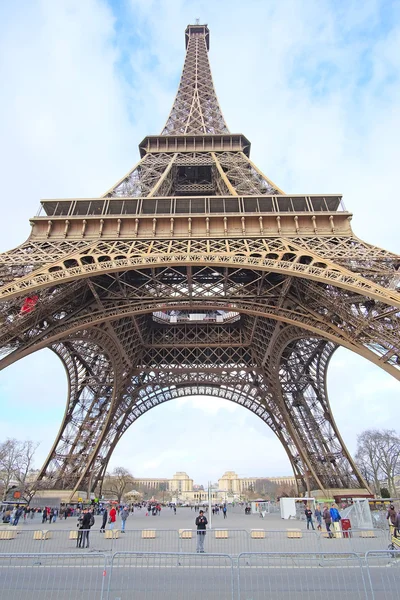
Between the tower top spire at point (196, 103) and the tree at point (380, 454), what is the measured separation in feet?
143

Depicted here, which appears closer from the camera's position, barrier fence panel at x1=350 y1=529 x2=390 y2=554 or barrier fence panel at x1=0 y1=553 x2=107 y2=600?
barrier fence panel at x1=0 y1=553 x2=107 y2=600

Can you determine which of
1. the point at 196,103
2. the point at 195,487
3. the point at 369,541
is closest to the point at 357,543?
the point at 369,541

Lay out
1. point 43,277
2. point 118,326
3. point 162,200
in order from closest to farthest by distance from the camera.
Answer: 1. point 43,277
2. point 162,200
3. point 118,326

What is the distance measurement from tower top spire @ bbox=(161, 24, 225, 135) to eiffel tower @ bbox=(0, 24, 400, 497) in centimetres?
24

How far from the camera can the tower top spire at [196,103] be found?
123ft

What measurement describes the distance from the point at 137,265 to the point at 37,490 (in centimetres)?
2560

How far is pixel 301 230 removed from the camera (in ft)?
66.5

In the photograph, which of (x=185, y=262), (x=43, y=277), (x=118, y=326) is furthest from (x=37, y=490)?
(x=185, y=262)

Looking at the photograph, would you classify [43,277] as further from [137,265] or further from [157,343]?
[157,343]

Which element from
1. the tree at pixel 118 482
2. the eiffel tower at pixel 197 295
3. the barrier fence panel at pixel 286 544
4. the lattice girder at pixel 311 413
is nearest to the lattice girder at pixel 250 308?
the eiffel tower at pixel 197 295

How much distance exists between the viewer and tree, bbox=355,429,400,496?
50338mm

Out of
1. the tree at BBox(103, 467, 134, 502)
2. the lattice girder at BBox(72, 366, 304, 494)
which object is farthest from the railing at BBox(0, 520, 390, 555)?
the tree at BBox(103, 467, 134, 502)

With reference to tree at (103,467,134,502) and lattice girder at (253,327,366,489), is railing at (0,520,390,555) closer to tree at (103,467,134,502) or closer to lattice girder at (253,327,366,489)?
lattice girder at (253,327,366,489)

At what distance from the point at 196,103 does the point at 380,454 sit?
4816 centimetres
